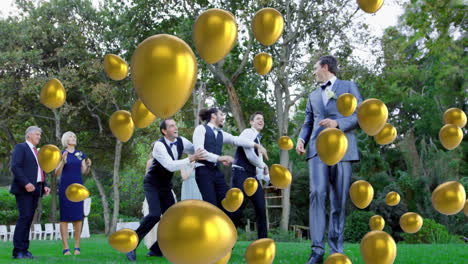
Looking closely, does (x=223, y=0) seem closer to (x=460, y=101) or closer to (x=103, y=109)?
(x=103, y=109)

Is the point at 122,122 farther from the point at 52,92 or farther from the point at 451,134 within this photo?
the point at 451,134

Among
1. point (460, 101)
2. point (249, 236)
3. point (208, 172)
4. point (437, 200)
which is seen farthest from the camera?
point (460, 101)

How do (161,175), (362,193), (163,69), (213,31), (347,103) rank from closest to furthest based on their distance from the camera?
(163,69) → (213,31) → (347,103) → (362,193) → (161,175)

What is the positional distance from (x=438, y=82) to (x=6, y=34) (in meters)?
15.6

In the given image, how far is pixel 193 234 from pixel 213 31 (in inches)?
19.2

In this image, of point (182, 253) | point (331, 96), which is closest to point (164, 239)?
point (182, 253)

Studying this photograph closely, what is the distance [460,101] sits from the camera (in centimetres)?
2062

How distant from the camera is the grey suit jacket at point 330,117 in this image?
3.49 m

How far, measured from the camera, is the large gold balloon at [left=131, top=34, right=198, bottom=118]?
1.10 metres

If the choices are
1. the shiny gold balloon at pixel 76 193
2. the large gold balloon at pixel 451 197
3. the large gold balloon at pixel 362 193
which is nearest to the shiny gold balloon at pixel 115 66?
the shiny gold balloon at pixel 76 193

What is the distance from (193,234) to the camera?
1.10 m

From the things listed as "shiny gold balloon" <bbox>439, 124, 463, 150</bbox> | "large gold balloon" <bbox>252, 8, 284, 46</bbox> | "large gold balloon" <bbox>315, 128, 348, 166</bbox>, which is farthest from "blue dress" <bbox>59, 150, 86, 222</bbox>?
"large gold balloon" <bbox>252, 8, 284, 46</bbox>

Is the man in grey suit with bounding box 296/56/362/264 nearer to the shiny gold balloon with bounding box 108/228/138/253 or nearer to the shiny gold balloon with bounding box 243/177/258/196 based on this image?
the shiny gold balloon with bounding box 243/177/258/196

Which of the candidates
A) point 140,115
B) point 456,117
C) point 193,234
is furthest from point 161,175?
point 193,234
